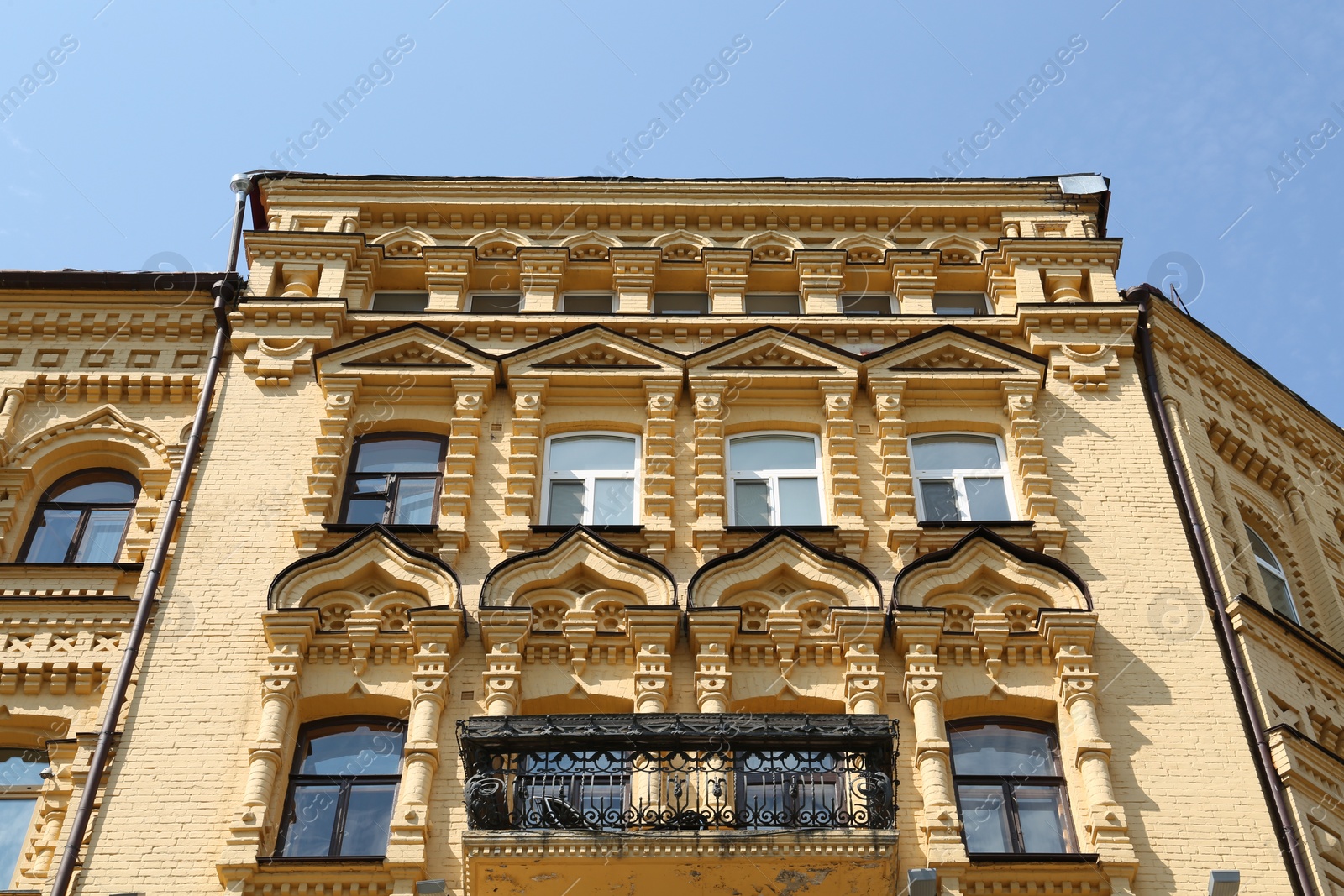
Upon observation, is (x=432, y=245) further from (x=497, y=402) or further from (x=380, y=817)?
(x=380, y=817)

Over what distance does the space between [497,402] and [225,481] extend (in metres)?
2.91

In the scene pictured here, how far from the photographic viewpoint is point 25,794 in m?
14.5

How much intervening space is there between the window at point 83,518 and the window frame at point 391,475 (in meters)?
2.34

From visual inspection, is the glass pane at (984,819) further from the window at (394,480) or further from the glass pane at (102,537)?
the glass pane at (102,537)

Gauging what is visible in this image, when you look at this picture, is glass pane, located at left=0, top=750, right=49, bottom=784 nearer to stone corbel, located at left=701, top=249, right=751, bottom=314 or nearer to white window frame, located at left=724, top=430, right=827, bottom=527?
white window frame, located at left=724, top=430, right=827, bottom=527

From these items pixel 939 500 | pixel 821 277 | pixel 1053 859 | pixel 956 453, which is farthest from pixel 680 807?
pixel 821 277

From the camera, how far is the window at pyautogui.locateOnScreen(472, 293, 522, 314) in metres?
19.6

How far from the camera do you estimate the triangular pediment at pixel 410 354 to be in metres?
17.9

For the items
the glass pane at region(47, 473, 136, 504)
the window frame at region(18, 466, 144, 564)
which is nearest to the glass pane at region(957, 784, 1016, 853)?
the window frame at region(18, 466, 144, 564)

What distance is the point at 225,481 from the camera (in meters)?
16.6

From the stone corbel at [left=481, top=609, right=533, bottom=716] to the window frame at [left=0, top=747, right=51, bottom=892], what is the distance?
376 cm

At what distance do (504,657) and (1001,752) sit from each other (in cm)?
432

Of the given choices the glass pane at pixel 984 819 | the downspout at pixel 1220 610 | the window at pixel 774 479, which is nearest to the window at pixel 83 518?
the window at pixel 774 479

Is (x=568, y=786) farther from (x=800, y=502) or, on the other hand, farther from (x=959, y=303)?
(x=959, y=303)
